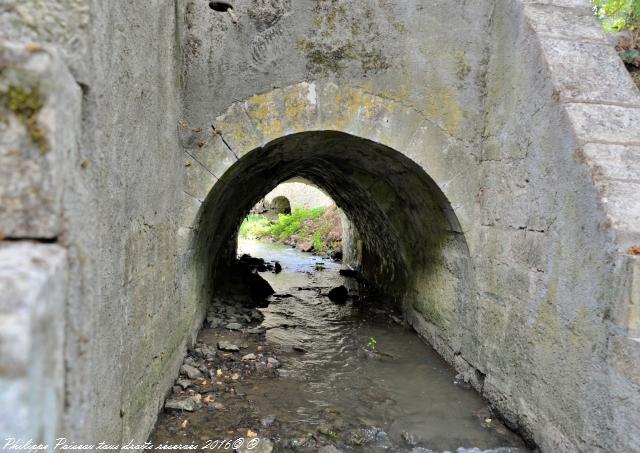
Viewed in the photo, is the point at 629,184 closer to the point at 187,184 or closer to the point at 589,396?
the point at 589,396

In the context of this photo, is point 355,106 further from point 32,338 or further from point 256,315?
point 256,315

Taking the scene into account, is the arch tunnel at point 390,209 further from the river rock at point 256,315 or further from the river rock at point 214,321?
the river rock at point 256,315

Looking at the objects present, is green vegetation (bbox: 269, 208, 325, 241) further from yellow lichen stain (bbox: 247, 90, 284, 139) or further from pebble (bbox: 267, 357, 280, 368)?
yellow lichen stain (bbox: 247, 90, 284, 139)

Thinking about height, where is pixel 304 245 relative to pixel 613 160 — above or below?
below

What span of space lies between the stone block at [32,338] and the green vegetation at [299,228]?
44.4 ft

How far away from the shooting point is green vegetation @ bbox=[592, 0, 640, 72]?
421 cm

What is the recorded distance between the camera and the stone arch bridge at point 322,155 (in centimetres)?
120

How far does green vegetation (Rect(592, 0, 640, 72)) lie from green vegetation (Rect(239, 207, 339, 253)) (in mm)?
10475

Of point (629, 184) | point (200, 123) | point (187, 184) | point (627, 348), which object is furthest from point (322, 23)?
point (627, 348)

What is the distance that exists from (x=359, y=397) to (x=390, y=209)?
9.24 feet

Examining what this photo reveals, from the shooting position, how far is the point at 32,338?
100 centimetres

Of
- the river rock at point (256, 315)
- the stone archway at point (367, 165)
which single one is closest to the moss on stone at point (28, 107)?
the stone archway at point (367, 165)

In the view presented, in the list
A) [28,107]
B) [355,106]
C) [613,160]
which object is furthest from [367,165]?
[28,107]

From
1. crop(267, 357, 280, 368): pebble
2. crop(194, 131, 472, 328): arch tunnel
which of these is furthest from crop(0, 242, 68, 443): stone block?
crop(267, 357, 280, 368): pebble
